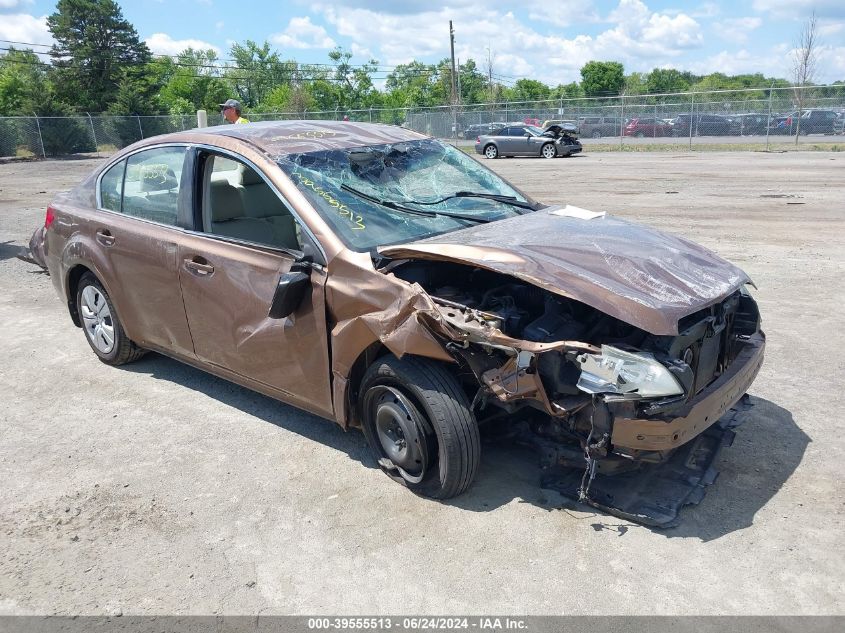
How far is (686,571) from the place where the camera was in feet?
10.1

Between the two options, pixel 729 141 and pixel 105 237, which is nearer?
pixel 105 237

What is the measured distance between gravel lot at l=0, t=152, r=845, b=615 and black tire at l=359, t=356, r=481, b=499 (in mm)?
157

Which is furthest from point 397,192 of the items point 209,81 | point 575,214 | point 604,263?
point 209,81

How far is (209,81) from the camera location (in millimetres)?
69375

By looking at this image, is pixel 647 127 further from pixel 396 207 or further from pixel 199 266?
Answer: pixel 199 266

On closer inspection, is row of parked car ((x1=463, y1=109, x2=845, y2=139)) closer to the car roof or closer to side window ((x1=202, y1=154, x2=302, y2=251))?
the car roof

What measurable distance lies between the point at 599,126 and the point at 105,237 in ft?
119

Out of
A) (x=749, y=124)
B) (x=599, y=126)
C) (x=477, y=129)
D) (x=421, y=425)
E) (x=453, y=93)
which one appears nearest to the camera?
(x=421, y=425)

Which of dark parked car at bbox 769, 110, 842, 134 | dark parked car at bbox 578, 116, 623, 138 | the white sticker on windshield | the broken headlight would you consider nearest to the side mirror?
the broken headlight

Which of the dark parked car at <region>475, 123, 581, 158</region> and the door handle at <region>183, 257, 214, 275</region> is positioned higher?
the door handle at <region>183, 257, 214, 275</region>

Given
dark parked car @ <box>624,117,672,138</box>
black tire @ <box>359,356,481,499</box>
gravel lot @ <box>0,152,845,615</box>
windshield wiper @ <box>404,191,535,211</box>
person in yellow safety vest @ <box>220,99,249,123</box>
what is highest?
person in yellow safety vest @ <box>220,99,249,123</box>

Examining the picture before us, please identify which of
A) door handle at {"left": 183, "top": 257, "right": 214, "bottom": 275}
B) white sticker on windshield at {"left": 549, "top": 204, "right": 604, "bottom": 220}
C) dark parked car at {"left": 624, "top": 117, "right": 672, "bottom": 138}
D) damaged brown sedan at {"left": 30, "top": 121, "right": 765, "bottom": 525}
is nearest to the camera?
damaged brown sedan at {"left": 30, "top": 121, "right": 765, "bottom": 525}

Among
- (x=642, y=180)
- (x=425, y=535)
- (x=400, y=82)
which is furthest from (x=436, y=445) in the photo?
(x=400, y=82)

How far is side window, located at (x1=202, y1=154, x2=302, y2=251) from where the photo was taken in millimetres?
4113
